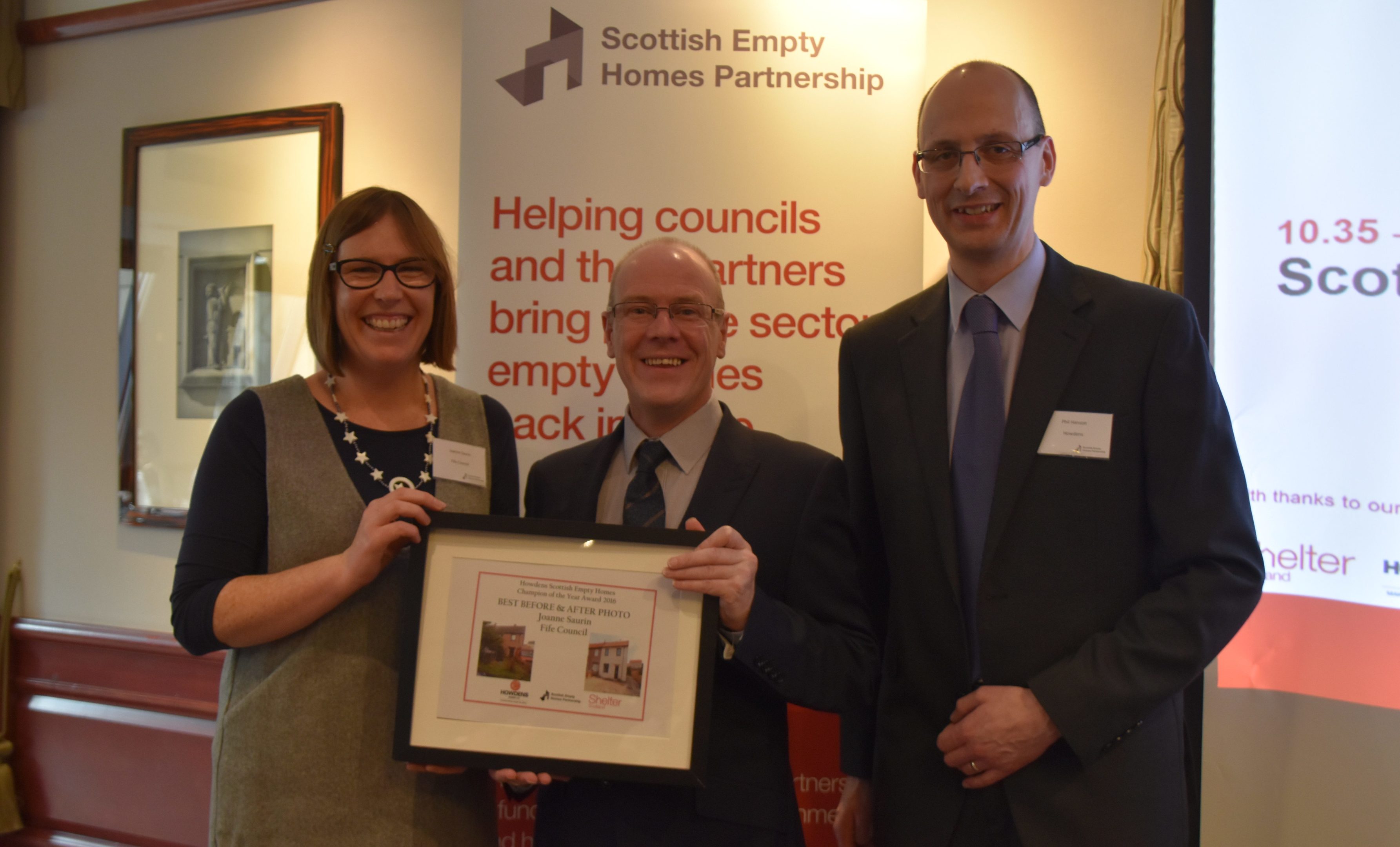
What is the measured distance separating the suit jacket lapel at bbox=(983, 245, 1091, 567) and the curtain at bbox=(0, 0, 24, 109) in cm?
453

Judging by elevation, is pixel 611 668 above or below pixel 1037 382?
below

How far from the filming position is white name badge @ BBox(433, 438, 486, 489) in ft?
5.32

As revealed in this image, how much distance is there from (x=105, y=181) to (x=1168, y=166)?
4.13 metres

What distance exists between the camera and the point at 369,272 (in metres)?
1.64

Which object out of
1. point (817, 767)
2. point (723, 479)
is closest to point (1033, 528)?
point (723, 479)

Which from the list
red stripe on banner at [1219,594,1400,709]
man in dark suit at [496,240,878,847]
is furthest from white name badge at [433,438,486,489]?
red stripe on banner at [1219,594,1400,709]

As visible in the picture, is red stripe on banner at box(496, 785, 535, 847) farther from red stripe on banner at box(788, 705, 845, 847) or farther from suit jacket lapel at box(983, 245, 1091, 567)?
suit jacket lapel at box(983, 245, 1091, 567)

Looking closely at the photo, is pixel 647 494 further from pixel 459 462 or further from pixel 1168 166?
pixel 1168 166

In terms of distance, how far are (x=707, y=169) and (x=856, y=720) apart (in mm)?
1604

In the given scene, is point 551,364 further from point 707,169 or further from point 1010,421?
point 1010,421

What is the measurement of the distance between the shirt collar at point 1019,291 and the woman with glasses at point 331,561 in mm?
1028

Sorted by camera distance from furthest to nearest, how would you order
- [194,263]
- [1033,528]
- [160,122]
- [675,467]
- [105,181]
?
[105,181], [160,122], [194,263], [675,467], [1033,528]

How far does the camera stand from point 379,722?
4.98ft

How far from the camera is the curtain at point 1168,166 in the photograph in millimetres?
2477
